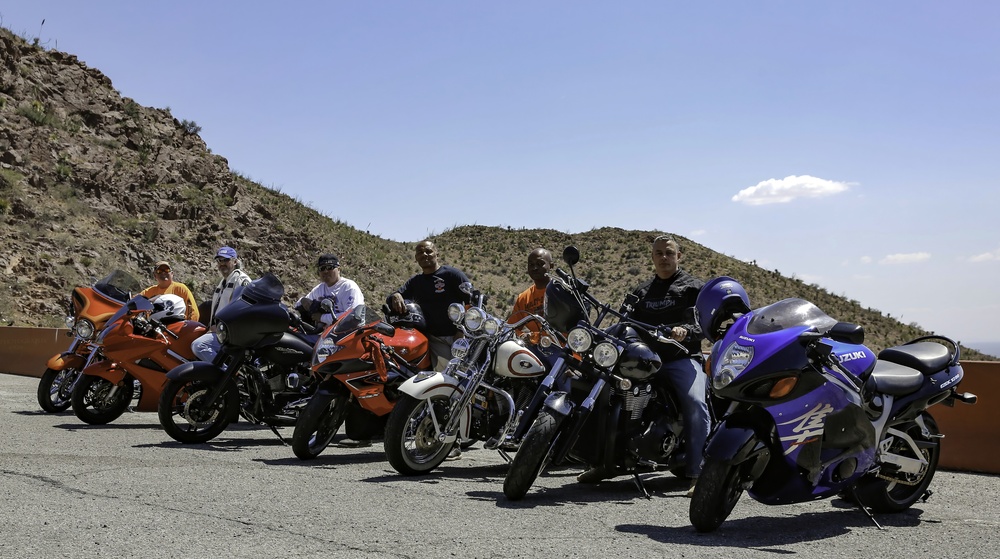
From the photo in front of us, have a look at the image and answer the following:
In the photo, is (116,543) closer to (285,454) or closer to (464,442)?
(464,442)

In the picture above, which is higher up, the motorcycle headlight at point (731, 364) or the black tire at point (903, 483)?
the motorcycle headlight at point (731, 364)

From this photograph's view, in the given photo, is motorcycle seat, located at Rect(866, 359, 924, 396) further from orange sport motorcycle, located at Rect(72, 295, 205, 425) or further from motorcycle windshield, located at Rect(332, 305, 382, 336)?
orange sport motorcycle, located at Rect(72, 295, 205, 425)

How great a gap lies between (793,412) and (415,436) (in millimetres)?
3307

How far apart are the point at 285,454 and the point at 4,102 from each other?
40.6 meters

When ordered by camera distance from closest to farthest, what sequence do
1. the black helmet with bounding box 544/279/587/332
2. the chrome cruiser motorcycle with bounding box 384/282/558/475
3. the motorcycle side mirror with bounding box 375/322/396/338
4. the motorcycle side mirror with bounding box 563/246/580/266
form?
the motorcycle side mirror with bounding box 563/246/580/266 → the black helmet with bounding box 544/279/587/332 → the chrome cruiser motorcycle with bounding box 384/282/558/475 → the motorcycle side mirror with bounding box 375/322/396/338

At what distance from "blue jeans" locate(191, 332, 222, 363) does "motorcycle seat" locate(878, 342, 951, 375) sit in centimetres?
699

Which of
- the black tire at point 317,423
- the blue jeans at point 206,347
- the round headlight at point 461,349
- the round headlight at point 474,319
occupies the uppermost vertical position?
the round headlight at point 474,319

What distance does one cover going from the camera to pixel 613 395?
7.14 metres

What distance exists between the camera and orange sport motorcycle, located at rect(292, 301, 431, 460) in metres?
8.70

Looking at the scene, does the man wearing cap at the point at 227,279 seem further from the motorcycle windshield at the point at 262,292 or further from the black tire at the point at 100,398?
the black tire at the point at 100,398

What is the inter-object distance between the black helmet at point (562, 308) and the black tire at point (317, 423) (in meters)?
2.38

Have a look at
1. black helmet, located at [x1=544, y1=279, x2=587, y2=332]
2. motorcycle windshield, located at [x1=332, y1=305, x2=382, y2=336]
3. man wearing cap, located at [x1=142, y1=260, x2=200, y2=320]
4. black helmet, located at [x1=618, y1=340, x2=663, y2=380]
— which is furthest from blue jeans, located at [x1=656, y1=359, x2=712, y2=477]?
man wearing cap, located at [x1=142, y1=260, x2=200, y2=320]

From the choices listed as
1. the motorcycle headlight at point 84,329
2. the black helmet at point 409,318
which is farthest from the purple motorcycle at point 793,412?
the motorcycle headlight at point 84,329

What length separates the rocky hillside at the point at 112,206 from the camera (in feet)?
122
